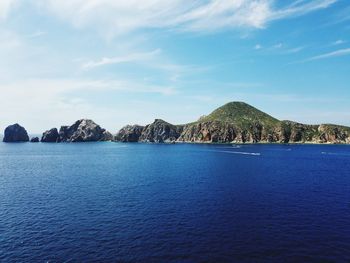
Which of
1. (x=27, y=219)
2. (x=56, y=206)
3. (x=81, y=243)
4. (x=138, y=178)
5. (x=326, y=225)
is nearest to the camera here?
(x=81, y=243)

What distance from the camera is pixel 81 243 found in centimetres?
5541

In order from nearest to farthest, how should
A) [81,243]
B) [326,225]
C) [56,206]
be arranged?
[81,243] → [326,225] → [56,206]

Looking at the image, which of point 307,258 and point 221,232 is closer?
point 307,258

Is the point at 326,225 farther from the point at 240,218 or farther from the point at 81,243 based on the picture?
the point at 81,243

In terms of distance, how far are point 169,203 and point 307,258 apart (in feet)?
138

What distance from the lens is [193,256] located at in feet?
164

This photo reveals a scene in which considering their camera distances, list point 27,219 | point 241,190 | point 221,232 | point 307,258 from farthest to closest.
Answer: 1. point 241,190
2. point 27,219
3. point 221,232
4. point 307,258

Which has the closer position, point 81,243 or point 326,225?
point 81,243

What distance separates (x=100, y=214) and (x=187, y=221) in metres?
22.6

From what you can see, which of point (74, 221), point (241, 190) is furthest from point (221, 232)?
point (241, 190)

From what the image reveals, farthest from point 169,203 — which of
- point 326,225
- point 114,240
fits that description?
point 326,225

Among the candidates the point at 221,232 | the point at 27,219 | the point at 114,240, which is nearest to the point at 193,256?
the point at 221,232

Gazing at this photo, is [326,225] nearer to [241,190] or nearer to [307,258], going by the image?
[307,258]

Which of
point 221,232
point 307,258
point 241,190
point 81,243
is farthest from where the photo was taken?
point 241,190
